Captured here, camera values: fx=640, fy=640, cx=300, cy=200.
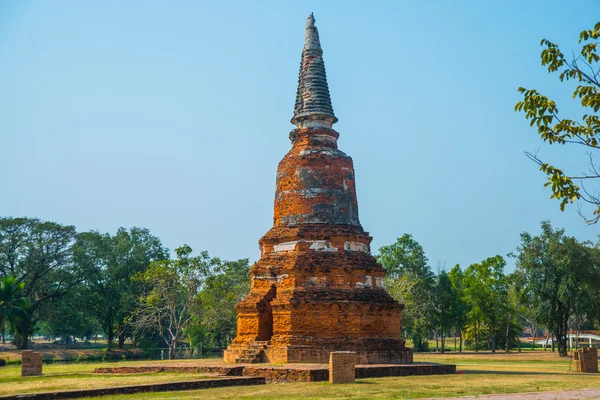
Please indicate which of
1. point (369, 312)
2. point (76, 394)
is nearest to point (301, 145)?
point (369, 312)

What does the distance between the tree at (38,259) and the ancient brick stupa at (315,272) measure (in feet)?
105

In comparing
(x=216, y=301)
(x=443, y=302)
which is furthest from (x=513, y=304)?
(x=216, y=301)

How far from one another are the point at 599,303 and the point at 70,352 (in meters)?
37.8

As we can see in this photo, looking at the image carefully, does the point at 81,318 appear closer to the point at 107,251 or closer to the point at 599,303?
the point at 107,251

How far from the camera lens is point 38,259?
50844mm

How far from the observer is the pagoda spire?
2608cm

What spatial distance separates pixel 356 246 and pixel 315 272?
2.11 meters

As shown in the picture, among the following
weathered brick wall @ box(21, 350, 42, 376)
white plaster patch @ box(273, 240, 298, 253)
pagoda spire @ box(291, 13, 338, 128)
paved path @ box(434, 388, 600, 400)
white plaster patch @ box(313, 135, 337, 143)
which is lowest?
weathered brick wall @ box(21, 350, 42, 376)

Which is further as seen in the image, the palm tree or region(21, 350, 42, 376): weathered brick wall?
the palm tree

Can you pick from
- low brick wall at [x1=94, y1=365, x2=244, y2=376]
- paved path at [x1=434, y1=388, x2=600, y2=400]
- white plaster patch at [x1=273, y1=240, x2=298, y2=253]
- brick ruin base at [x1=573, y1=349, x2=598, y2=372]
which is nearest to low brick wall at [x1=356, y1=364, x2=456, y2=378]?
low brick wall at [x1=94, y1=365, x2=244, y2=376]

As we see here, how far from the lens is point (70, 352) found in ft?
161

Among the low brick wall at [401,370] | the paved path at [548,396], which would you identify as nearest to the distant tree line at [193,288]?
the low brick wall at [401,370]

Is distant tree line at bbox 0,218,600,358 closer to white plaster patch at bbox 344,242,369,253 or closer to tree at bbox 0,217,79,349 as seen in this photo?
tree at bbox 0,217,79,349

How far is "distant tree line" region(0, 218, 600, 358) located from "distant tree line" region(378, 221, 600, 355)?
0.27 feet
